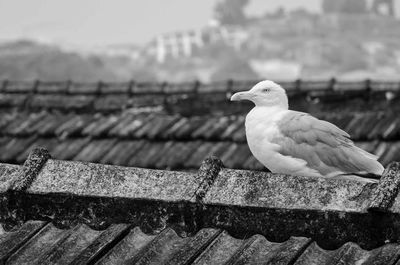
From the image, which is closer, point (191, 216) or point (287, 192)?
point (287, 192)

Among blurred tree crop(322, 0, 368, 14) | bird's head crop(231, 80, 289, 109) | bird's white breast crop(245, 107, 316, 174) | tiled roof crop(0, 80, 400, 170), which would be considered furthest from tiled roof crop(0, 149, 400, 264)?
blurred tree crop(322, 0, 368, 14)

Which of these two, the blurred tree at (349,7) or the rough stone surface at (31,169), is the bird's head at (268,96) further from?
the blurred tree at (349,7)

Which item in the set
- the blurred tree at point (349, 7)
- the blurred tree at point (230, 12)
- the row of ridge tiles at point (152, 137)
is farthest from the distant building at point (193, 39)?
the row of ridge tiles at point (152, 137)

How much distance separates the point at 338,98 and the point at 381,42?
17075 centimetres

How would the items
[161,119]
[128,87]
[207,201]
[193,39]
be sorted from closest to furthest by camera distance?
[207,201] < [161,119] < [128,87] < [193,39]

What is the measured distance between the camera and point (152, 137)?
45.0 ft

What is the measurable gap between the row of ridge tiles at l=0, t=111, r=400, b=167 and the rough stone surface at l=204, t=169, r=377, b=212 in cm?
604

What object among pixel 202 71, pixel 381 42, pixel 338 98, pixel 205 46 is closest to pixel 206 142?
pixel 338 98

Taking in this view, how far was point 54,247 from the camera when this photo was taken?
5.48 meters

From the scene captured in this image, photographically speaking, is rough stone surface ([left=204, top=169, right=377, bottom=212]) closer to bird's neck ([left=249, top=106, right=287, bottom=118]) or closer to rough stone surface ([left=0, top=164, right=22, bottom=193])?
rough stone surface ([left=0, top=164, right=22, bottom=193])

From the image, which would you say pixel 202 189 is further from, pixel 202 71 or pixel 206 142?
pixel 202 71

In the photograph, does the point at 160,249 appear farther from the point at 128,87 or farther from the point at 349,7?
the point at 349,7

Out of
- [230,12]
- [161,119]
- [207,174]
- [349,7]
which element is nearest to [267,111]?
[207,174]

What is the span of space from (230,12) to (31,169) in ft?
595
